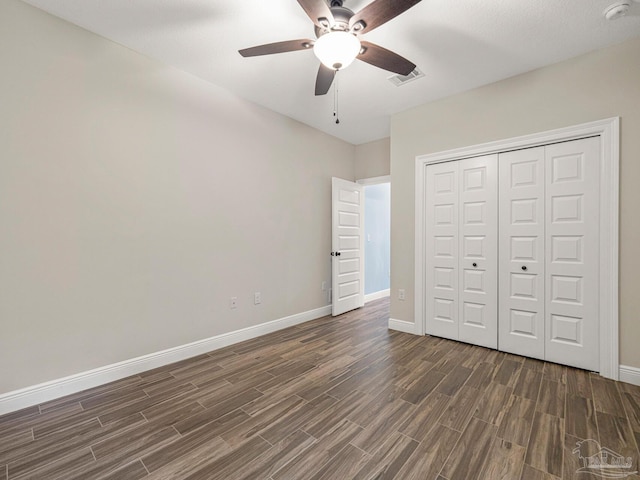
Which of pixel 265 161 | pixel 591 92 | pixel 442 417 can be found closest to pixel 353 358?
pixel 442 417

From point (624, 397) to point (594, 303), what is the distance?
0.72 m

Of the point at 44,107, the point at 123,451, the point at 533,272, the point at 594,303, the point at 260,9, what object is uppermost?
the point at 260,9

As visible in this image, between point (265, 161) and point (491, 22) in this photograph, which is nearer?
point (491, 22)

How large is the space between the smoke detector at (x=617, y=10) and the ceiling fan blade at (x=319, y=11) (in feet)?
6.41

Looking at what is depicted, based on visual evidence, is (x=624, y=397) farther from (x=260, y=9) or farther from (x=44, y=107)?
(x=44, y=107)

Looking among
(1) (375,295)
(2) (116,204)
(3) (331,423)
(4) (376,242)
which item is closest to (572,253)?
(3) (331,423)

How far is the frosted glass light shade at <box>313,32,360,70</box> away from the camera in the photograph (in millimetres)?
1711

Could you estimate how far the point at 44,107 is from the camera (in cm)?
209

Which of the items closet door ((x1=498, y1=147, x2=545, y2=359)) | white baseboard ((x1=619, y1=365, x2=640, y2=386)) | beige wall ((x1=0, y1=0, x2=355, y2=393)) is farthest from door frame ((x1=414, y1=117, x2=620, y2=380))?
beige wall ((x1=0, y1=0, x2=355, y2=393))

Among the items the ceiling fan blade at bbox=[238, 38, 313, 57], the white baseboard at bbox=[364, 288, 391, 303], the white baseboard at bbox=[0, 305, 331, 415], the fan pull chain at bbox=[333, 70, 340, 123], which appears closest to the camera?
the ceiling fan blade at bbox=[238, 38, 313, 57]

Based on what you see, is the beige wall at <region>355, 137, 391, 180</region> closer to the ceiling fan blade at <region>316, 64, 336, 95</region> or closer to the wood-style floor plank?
the ceiling fan blade at <region>316, 64, 336, 95</region>

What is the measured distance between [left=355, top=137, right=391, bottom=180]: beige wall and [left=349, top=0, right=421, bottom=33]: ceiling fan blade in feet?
9.75

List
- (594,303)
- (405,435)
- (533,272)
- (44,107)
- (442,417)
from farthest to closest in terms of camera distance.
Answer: (533,272)
(594,303)
(44,107)
(442,417)
(405,435)

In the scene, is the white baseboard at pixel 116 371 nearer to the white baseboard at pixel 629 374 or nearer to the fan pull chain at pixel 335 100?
the fan pull chain at pixel 335 100
